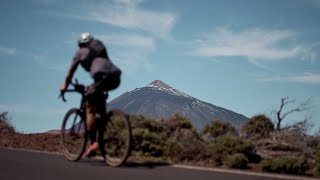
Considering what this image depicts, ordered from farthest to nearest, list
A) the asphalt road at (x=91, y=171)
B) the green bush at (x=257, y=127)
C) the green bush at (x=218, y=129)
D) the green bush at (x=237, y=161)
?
the green bush at (x=257, y=127)
the green bush at (x=218, y=129)
the green bush at (x=237, y=161)
the asphalt road at (x=91, y=171)

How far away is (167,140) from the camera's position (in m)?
10.7

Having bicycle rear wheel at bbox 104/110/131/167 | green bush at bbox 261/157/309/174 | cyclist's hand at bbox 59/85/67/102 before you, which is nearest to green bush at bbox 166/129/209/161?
green bush at bbox 261/157/309/174

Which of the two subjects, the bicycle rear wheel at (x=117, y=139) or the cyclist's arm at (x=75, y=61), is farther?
the cyclist's arm at (x=75, y=61)

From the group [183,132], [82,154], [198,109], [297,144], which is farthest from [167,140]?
[198,109]

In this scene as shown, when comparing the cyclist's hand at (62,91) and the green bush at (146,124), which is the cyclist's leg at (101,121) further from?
the green bush at (146,124)

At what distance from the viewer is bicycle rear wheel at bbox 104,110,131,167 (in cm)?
791

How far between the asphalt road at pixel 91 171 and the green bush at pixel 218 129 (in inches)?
122

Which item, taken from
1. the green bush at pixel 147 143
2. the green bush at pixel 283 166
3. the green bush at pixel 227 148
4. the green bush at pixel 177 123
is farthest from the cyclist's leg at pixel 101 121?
the green bush at pixel 177 123

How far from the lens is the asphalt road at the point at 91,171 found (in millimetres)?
7059

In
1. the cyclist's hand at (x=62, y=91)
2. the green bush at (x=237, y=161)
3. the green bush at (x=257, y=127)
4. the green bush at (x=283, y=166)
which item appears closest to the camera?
the cyclist's hand at (x=62, y=91)

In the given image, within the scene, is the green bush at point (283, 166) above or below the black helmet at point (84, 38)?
below

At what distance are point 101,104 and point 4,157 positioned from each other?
2.31 m

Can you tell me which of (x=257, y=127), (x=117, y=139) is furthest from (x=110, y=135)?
(x=257, y=127)

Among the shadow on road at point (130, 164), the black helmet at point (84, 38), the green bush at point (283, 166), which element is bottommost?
the shadow on road at point (130, 164)
